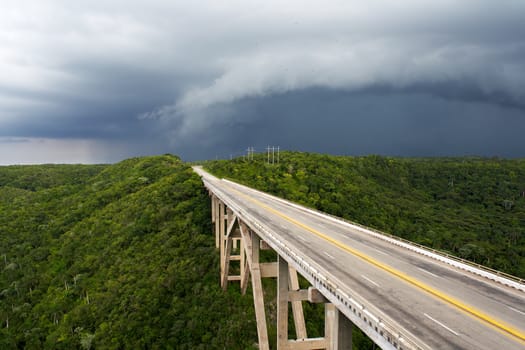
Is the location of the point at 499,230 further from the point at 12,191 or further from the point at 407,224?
the point at 12,191

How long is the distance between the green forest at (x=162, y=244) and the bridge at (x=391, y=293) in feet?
67.4

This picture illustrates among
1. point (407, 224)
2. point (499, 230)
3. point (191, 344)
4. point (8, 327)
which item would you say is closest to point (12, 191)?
point (8, 327)

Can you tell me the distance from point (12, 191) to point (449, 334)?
6345 inches

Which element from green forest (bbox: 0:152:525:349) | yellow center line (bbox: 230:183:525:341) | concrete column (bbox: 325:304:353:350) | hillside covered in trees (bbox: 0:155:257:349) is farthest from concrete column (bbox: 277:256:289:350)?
hillside covered in trees (bbox: 0:155:257:349)

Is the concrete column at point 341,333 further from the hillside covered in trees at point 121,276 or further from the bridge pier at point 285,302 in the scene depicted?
the hillside covered in trees at point 121,276

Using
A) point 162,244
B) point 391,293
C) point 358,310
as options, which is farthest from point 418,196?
point 358,310

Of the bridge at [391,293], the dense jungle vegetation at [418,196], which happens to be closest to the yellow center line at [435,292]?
the bridge at [391,293]

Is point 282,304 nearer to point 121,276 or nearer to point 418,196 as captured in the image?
point 121,276

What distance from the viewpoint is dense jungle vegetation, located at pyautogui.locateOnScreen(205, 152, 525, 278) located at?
3263 inches

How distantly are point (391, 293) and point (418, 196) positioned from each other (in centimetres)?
12607

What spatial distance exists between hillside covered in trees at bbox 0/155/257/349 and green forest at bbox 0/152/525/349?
203mm

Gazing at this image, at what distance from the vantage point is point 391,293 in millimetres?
17156

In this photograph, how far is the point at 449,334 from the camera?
43.1 feet

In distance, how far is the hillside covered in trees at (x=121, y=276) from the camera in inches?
1833
